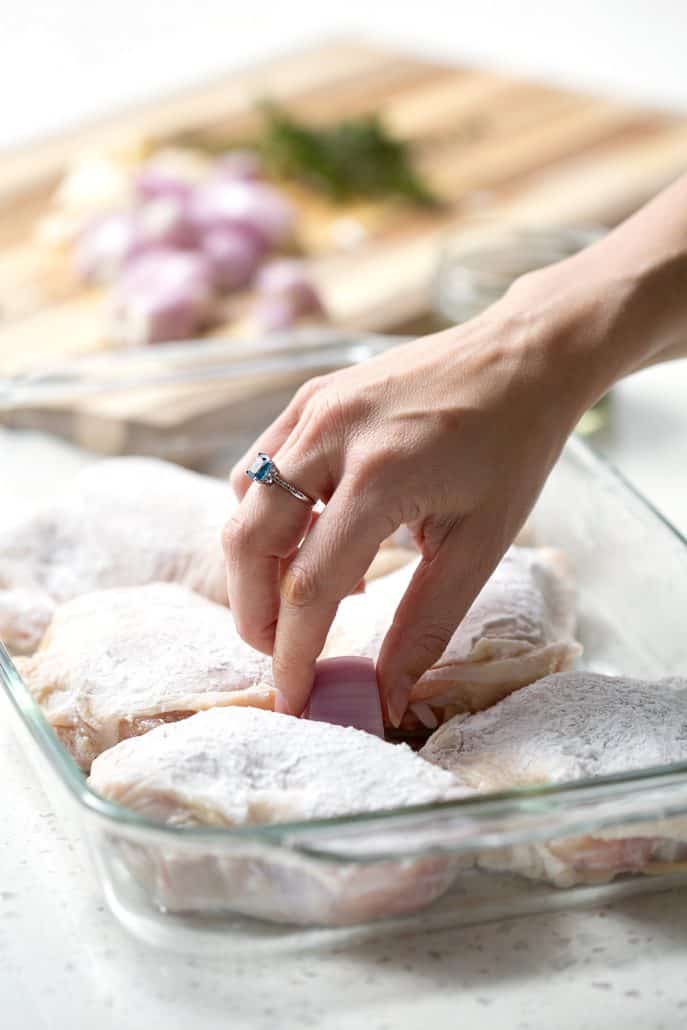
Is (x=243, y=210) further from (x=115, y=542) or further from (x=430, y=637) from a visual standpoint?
(x=430, y=637)

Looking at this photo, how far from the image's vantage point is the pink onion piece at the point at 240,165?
2609mm

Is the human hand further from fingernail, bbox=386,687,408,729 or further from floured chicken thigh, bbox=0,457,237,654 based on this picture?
floured chicken thigh, bbox=0,457,237,654

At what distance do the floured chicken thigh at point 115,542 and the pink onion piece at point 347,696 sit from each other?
0.25 meters

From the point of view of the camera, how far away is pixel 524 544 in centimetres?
153

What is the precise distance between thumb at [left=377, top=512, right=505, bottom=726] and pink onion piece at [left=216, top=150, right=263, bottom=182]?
5.27 feet

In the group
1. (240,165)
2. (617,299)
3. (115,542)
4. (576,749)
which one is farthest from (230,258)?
(576,749)

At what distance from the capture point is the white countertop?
3.23ft

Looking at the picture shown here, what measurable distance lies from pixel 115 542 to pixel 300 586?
40 centimetres

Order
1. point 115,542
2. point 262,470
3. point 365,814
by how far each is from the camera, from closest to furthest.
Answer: point 365,814 → point 262,470 → point 115,542

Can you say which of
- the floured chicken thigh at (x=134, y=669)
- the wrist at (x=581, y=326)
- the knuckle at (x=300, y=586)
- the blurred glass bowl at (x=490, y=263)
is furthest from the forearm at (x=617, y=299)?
the blurred glass bowl at (x=490, y=263)

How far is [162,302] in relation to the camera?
2.15 meters

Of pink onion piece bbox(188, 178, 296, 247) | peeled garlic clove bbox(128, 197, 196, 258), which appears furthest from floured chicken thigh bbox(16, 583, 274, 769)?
pink onion piece bbox(188, 178, 296, 247)

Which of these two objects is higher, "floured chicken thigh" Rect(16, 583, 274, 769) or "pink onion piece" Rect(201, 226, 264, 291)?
"floured chicken thigh" Rect(16, 583, 274, 769)

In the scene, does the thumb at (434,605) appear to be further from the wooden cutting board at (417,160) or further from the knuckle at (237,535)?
the wooden cutting board at (417,160)
